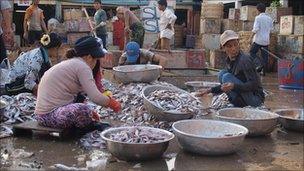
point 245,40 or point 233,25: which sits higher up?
point 233,25

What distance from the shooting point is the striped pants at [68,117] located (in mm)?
5336

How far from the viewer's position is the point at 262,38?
13.1m

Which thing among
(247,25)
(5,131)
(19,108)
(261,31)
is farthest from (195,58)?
(5,131)

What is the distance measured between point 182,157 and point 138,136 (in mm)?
583

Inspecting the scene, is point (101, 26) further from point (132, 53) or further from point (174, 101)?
point (174, 101)

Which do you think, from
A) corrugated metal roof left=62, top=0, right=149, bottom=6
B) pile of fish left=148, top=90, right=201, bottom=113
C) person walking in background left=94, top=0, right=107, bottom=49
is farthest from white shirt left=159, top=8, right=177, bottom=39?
corrugated metal roof left=62, top=0, right=149, bottom=6

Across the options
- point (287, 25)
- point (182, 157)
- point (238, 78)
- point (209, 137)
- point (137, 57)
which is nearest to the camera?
point (209, 137)

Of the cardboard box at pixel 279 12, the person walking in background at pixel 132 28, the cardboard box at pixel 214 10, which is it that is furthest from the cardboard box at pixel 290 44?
the person walking in background at pixel 132 28

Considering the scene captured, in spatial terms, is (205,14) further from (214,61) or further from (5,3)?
(5,3)

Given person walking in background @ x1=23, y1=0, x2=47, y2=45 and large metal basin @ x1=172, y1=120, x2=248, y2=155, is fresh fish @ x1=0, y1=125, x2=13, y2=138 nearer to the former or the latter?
large metal basin @ x1=172, y1=120, x2=248, y2=155

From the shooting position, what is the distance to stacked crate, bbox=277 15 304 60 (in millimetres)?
13984

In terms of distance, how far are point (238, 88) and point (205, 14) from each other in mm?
13410

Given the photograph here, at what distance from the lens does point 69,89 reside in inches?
212

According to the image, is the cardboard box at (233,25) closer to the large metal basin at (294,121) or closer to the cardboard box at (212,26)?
the cardboard box at (212,26)
